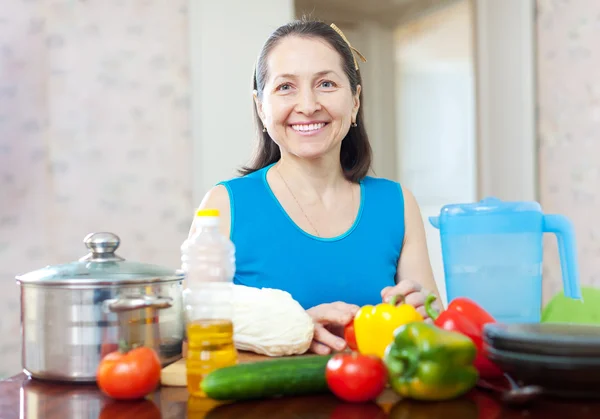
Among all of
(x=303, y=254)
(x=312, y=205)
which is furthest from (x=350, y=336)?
(x=312, y=205)

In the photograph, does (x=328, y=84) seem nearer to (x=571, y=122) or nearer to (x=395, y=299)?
(x=395, y=299)

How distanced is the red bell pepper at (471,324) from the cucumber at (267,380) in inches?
8.1

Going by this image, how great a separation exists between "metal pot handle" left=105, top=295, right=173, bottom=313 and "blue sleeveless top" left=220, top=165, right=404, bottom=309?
26.4 inches

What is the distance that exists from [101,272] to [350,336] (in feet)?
1.36

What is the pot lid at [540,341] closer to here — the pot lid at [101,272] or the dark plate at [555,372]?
the dark plate at [555,372]

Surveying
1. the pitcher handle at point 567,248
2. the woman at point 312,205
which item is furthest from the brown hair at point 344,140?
the pitcher handle at point 567,248

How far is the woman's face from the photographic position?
5.22 ft

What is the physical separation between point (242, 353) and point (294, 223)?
567 millimetres

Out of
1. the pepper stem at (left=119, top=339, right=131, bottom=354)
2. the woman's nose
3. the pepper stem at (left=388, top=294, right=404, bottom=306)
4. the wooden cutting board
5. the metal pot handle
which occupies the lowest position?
the wooden cutting board

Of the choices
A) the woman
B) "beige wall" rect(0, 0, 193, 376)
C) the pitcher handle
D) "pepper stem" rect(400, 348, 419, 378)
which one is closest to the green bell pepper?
"pepper stem" rect(400, 348, 419, 378)

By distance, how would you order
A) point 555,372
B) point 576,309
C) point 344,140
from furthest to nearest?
point 344,140 < point 576,309 < point 555,372

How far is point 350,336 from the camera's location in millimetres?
1147

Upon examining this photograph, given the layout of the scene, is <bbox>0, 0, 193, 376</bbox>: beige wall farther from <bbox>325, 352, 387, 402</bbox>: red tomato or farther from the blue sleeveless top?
<bbox>325, 352, 387, 402</bbox>: red tomato

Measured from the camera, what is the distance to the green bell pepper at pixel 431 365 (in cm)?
85
